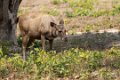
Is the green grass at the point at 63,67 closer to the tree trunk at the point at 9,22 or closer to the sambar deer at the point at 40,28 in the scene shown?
the sambar deer at the point at 40,28

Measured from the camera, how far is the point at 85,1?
23828 millimetres

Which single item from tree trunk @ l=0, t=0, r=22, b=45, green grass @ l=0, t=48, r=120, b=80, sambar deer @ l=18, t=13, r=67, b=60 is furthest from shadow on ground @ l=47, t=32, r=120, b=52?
green grass @ l=0, t=48, r=120, b=80

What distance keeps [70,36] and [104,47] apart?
321cm

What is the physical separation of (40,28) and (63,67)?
108 inches

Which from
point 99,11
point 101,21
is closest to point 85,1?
point 99,11

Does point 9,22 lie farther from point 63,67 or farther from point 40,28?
point 63,67

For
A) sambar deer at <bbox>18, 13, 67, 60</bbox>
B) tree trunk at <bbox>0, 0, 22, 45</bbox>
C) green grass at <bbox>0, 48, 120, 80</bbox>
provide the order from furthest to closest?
tree trunk at <bbox>0, 0, 22, 45</bbox>
sambar deer at <bbox>18, 13, 67, 60</bbox>
green grass at <bbox>0, 48, 120, 80</bbox>

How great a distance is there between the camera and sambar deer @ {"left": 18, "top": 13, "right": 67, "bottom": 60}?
37.4ft

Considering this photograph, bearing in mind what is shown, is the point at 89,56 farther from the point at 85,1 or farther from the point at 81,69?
the point at 85,1

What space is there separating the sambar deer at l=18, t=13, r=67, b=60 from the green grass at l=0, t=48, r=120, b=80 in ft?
4.50

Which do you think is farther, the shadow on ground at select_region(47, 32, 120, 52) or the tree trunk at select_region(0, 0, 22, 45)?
the tree trunk at select_region(0, 0, 22, 45)

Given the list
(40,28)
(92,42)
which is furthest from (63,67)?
(92,42)

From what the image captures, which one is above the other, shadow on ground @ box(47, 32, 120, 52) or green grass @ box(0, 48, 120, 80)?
green grass @ box(0, 48, 120, 80)

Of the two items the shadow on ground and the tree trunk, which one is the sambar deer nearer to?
the shadow on ground
